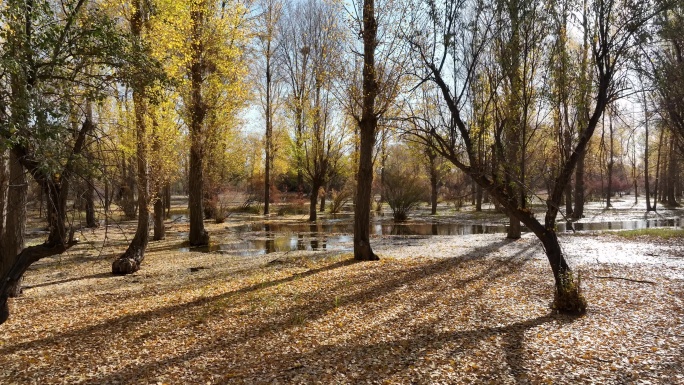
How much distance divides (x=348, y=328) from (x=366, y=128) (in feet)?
18.4

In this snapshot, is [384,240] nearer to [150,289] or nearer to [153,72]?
[150,289]

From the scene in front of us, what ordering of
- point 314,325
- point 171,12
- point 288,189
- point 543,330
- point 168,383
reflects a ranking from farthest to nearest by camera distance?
point 288,189 < point 171,12 < point 314,325 < point 543,330 < point 168,383

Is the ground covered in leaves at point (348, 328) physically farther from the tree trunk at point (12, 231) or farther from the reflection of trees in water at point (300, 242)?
the reflection of trees in water at point (300, 242)

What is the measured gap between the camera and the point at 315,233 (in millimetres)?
18500

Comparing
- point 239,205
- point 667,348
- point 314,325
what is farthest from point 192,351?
point 239,205

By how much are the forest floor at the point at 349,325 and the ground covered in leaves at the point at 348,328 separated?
23mm

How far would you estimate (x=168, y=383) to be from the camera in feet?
13.2

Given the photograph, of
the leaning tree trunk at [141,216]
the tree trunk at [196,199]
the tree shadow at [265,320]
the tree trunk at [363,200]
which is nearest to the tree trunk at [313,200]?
the tree trunk at [196,199]

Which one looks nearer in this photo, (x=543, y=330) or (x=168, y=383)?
(x=168, y=383)

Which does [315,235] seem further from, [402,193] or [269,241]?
[402,193]

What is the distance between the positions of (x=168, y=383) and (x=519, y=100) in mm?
6362

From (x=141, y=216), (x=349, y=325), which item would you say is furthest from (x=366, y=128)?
(x=141, y=216)

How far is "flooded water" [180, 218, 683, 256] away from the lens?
1404 centimetres

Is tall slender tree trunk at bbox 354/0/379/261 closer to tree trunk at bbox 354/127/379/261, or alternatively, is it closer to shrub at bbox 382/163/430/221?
tree trunk at bbox 354/127/379/261
